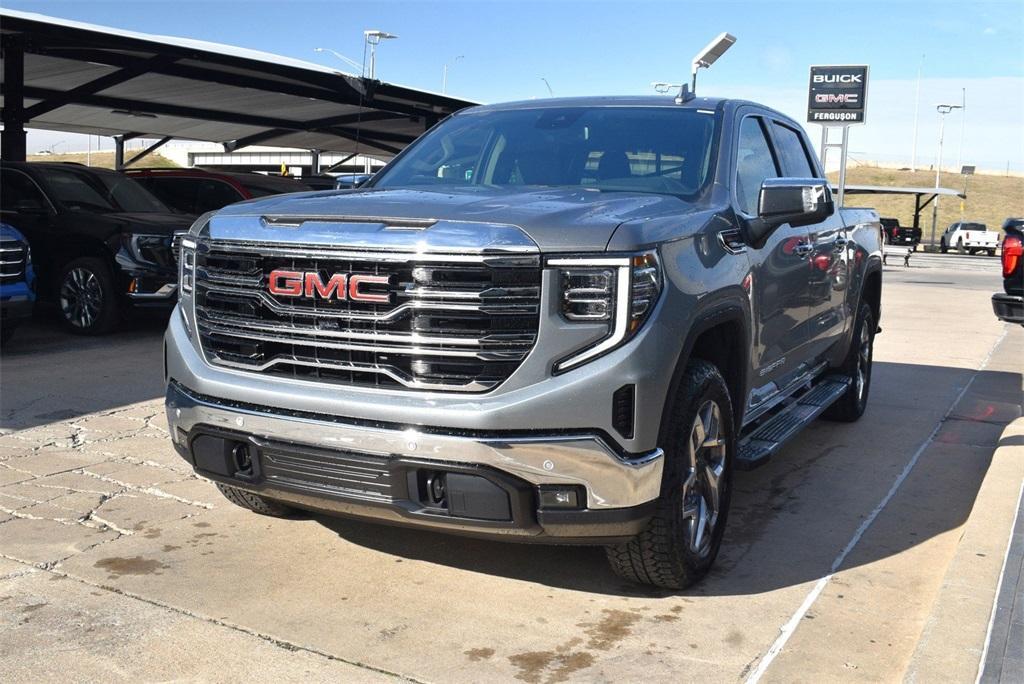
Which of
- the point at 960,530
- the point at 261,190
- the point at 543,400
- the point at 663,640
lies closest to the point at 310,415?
the point at 543,400

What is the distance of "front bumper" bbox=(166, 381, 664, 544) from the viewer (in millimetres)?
3541

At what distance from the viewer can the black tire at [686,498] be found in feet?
12.6

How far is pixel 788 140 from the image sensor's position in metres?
6.29

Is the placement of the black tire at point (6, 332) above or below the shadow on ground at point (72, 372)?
above

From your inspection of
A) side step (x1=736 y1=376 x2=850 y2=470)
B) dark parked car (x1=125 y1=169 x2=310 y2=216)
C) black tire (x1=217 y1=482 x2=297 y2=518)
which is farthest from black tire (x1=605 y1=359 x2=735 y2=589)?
dark parked car (x1=125 y1=169 x2=310 y2=216)

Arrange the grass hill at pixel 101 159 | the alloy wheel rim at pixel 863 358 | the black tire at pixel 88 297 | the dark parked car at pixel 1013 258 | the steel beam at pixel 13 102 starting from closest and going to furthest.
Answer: the alloy wheel rim at pixel 863 358
the dark parked car at pixel 1013 258
the black tire at pixel 88 297
the steel beam at pixel 13 102
the grass hill at pixel 101 159

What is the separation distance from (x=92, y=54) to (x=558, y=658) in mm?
14102

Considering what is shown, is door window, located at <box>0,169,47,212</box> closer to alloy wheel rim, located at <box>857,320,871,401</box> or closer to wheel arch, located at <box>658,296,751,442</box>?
alloy wheel rim, located at <box>857,320,871,401</box>

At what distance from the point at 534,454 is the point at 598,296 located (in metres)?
0.56

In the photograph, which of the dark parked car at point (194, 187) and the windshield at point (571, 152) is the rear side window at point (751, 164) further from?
the dark parked car at point (194, 187)

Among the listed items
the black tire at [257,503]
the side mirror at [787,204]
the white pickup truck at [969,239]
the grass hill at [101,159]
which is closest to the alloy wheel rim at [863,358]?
the side mirror at [787,204]

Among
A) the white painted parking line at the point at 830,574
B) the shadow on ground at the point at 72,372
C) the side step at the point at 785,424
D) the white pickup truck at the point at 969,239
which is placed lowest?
the white pickup truck at the point at 969,239

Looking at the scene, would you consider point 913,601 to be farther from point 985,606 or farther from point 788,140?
point 788,140

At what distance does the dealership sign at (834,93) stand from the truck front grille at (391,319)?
93.7 feet
